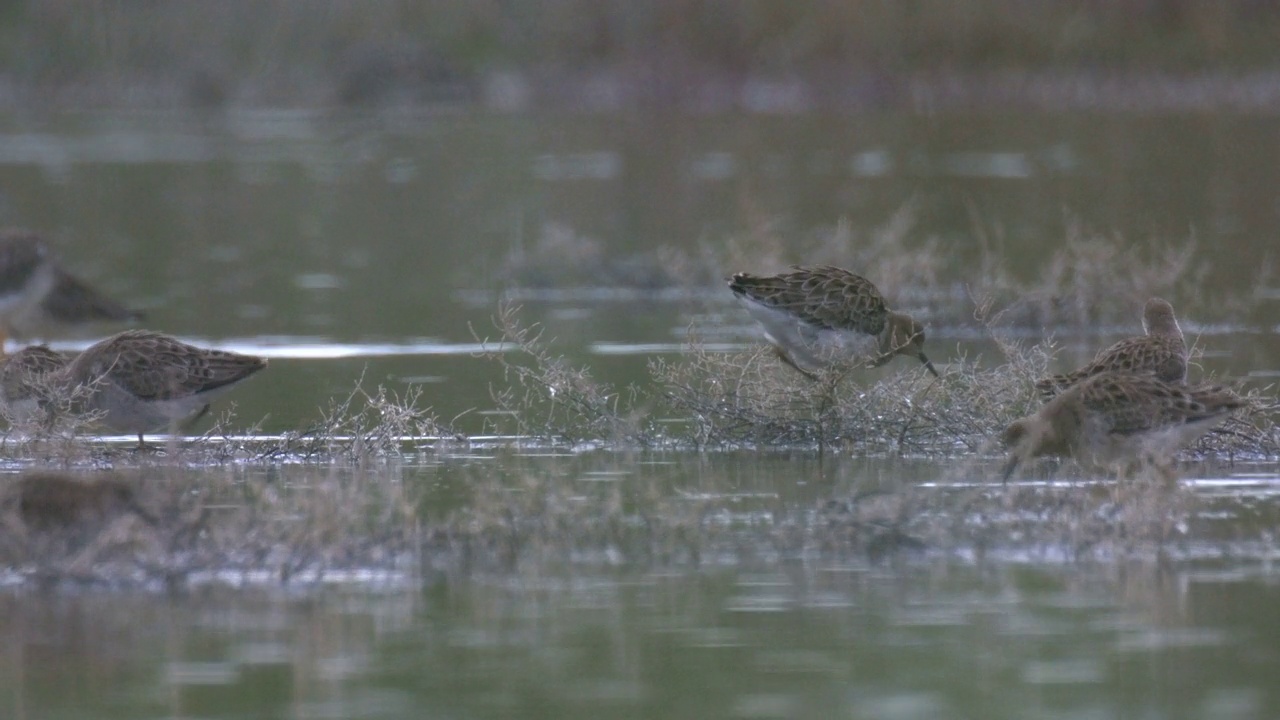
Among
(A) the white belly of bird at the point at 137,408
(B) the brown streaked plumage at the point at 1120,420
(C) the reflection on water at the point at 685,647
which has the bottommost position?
(C) the reflection on water at the point at 685,647

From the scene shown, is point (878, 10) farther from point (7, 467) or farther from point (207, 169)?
point (7, 467)

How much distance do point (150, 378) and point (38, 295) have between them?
528 cm

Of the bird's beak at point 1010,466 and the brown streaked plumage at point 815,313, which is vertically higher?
the brown streaked plumage at point 815,313

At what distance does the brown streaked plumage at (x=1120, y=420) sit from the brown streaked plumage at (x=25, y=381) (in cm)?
485

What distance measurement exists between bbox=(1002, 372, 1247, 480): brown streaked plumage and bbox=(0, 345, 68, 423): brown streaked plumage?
4854 millimetres

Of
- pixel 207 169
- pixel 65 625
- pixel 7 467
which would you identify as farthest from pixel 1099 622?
pixel 207 169

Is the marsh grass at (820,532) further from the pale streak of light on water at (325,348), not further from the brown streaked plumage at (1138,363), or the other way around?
the pale streak of light on water at (325,348)

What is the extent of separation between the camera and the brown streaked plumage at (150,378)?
464 inches

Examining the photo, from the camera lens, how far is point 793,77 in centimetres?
4872

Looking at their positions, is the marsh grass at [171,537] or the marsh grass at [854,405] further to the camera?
the marsh grass at [854,405]

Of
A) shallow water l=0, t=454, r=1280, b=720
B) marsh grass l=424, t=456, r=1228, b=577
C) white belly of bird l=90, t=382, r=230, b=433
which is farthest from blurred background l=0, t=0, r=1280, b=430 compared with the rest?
shallow water l=0, t=454, r=1280, b=720

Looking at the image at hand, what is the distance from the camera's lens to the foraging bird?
16.4 meters

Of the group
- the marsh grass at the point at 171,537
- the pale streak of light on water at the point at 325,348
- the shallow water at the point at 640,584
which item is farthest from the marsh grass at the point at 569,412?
the pale streak of light on water at the point at 325,348

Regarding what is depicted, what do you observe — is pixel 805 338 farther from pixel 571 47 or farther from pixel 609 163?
pixel 571 47
